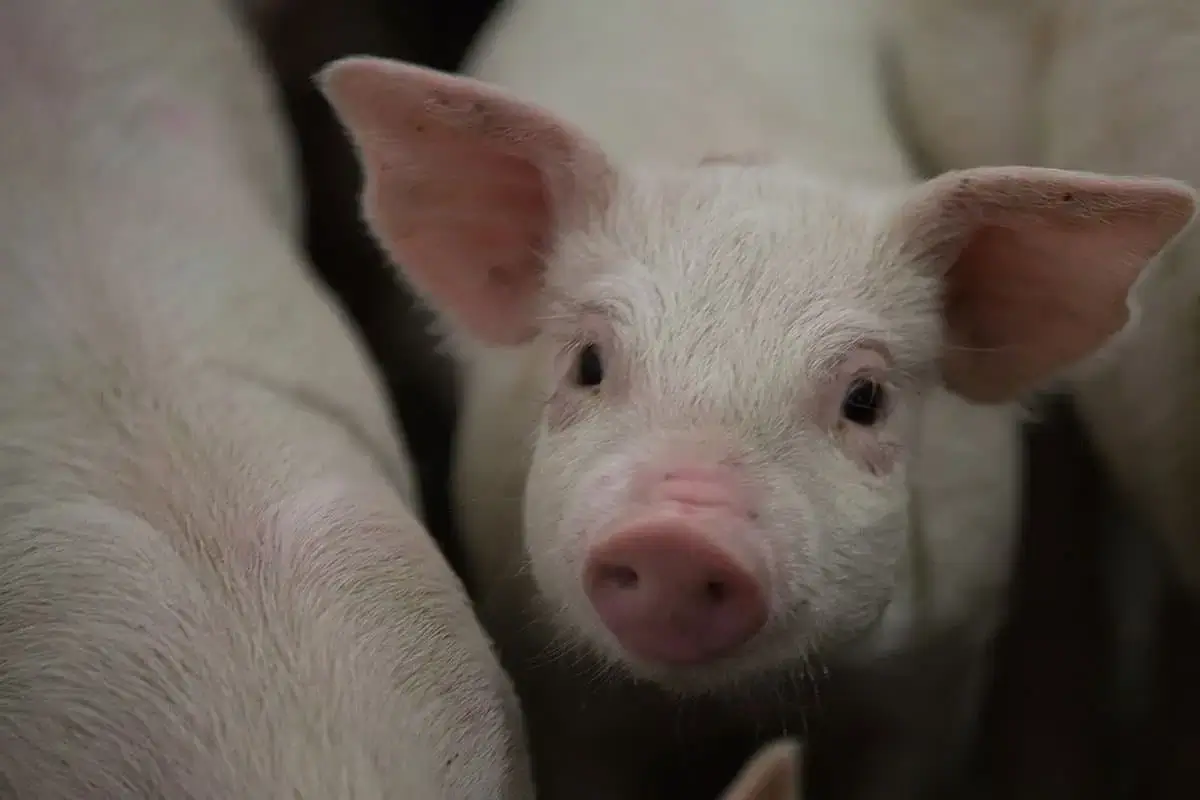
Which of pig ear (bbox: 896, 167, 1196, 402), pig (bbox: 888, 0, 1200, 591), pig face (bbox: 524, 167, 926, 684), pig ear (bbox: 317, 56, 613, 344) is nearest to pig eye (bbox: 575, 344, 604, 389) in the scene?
pig face (bbox: 524, 167, 926, 684)

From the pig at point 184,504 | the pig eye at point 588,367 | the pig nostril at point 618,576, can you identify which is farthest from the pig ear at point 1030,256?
the pig at point 184,504

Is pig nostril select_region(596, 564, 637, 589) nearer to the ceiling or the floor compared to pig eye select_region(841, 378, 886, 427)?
nearer to the floor

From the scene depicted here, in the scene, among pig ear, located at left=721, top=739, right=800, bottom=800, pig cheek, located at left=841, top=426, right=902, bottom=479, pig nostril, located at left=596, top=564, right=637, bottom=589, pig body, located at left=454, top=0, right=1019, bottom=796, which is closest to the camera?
pig ear, located at left=721, top=739, right=800, bottom=800

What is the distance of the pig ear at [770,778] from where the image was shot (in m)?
0.81

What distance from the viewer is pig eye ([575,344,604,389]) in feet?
3.51

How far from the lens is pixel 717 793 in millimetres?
1516

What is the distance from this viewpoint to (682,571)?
88 centimetres

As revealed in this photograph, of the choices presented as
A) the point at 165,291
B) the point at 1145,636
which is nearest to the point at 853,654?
the point at 165,291

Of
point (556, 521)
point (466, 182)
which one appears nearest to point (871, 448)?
point (556, 521)

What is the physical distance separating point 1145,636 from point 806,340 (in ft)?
3.74

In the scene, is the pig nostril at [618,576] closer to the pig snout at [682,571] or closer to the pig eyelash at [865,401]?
the pig snout at [682,571]

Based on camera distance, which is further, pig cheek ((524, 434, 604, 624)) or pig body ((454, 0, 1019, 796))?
pig body ((454, 0, 1019, 796))

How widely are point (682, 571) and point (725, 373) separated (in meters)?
0.16

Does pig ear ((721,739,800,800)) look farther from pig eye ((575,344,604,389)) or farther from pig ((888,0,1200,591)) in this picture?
pig ((888,0,1200,591))
